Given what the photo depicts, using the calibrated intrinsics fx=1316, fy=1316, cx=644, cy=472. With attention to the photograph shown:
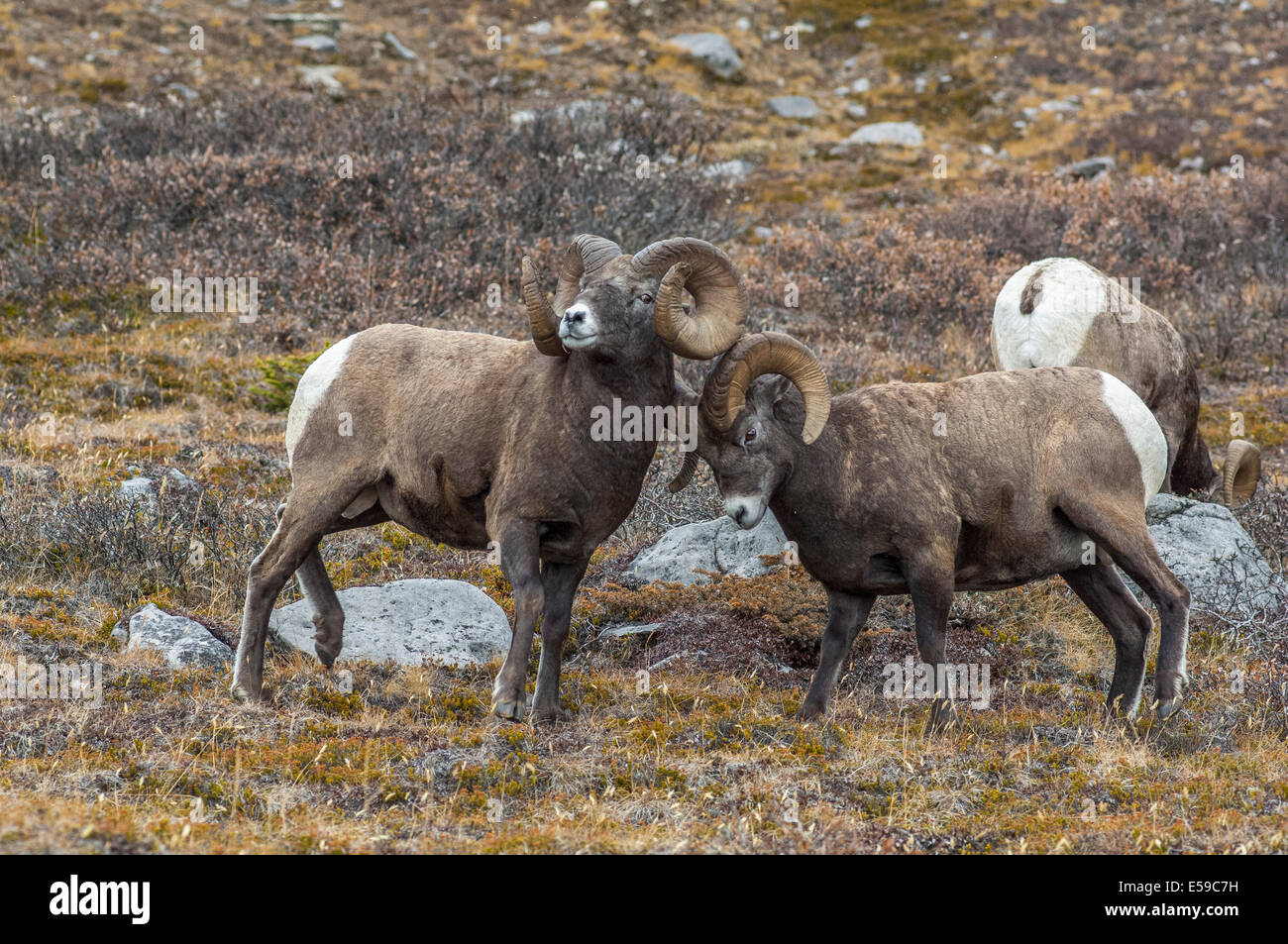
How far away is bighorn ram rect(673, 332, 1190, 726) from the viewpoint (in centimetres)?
743

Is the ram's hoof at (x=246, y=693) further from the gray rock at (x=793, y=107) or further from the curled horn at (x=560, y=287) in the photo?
the gray rock at (x=793, y=107)

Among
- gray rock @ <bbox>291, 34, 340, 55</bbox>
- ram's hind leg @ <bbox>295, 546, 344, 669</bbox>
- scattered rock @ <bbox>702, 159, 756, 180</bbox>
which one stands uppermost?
gray rock @ <bbox>291, 34, 340, 55</bbox>

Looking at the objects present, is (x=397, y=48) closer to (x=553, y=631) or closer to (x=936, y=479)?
(x=553, y=631)

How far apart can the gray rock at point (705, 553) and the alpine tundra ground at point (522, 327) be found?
346 millimetres

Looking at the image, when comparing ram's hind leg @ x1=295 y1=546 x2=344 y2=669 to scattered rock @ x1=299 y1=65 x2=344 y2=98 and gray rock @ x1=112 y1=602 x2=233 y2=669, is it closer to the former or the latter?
gray rock @ x1=112 y1=602 x2=233 y2=669

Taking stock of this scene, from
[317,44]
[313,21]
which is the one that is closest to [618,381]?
[317,44]

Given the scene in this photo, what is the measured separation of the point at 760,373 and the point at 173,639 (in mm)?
4204

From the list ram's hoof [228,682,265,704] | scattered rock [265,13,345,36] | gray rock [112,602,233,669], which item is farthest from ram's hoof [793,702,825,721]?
scattered rock [265,13,345,36]

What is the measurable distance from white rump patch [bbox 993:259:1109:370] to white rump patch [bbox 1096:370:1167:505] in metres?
2.74

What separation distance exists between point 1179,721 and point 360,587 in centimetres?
539

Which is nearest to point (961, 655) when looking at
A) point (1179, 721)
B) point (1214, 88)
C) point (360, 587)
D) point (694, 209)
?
point (1179, 721)

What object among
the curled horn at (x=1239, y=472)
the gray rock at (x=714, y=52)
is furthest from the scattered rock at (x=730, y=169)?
the curled horn at (x=1239, y=472)

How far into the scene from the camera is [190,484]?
11367 mm

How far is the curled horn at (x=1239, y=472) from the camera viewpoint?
9555 mm
